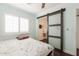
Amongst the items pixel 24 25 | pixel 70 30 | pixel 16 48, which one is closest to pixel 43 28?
pixel 24 25

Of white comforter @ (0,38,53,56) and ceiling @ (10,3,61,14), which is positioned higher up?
ceiling @ (10,3,61,14)

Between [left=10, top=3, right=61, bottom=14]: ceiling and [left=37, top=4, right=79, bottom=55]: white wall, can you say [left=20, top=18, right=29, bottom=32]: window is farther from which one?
[left=37, top=4, right=79, bottom=55]: white wall

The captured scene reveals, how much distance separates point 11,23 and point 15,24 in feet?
0.09

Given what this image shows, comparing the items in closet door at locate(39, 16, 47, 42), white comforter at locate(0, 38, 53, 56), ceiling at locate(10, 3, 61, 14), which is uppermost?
ceiling at locate(10, 3, 61, 14)

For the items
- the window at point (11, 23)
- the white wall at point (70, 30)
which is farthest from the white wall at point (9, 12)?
the white wall at point (70, 30)

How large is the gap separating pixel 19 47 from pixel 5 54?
0.36 ft

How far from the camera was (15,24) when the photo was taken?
498 mm

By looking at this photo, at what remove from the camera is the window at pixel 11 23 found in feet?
1.54

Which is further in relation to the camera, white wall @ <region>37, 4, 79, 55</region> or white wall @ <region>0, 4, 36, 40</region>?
white wall @ <region>37, 4, 79, 55</region>

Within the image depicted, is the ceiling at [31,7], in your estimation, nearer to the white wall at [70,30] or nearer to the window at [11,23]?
the window at [11,23]

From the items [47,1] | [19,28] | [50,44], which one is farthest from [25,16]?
[50,44]

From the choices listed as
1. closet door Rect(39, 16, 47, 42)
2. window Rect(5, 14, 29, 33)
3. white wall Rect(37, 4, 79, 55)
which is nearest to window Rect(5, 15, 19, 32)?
window Rect(5, 14, 29, 33)

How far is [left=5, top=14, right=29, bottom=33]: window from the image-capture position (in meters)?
0.47

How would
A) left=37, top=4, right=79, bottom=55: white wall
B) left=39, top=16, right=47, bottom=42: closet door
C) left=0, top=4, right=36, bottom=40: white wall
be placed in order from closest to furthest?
left=0, top=4, right=36, bottom=40: white wall, left=39, top=16, right=47, bottom=42: closet door, left=37, top=4, right=79, bottom=55: white wall
